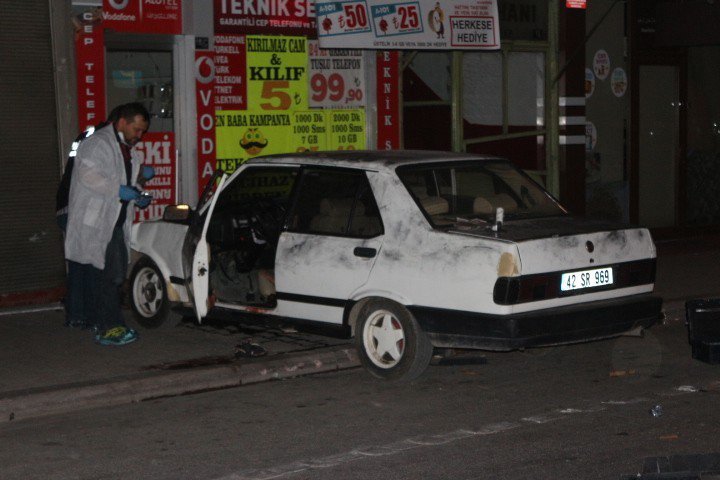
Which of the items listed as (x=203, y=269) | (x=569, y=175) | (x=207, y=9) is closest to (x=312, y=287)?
(x=203, y=269)

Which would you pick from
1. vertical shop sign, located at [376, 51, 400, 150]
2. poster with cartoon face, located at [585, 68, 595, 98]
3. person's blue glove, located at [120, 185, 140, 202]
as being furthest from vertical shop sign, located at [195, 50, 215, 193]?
poster with cartoon face, located at [585, 68, 595, 98]

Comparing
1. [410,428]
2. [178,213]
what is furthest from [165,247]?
[410,428]

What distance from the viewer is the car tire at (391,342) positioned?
29.0ft

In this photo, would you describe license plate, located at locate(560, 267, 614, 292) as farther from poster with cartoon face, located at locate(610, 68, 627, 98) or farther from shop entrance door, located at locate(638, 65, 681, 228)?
shop entrance door, located at locate(638, 65, 681, 228)

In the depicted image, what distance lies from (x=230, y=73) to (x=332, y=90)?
57.6 inches

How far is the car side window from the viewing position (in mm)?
9180

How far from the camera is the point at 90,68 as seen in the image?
12781mm

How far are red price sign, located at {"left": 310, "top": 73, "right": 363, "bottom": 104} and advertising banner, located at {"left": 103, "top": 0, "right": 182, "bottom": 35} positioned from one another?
2.00 m

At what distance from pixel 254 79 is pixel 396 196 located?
5.64 meters

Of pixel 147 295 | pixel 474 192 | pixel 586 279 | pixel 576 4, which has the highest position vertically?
pixel 576 4

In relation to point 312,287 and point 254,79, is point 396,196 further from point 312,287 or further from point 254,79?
point 254,79

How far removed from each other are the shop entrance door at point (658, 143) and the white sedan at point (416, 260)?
8.62m

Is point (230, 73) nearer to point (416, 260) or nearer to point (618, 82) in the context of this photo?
point (416, 260)

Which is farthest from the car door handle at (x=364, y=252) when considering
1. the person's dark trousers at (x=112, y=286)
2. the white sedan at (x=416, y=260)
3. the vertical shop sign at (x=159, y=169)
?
the vertical shop sign at (x=159, y=169)
